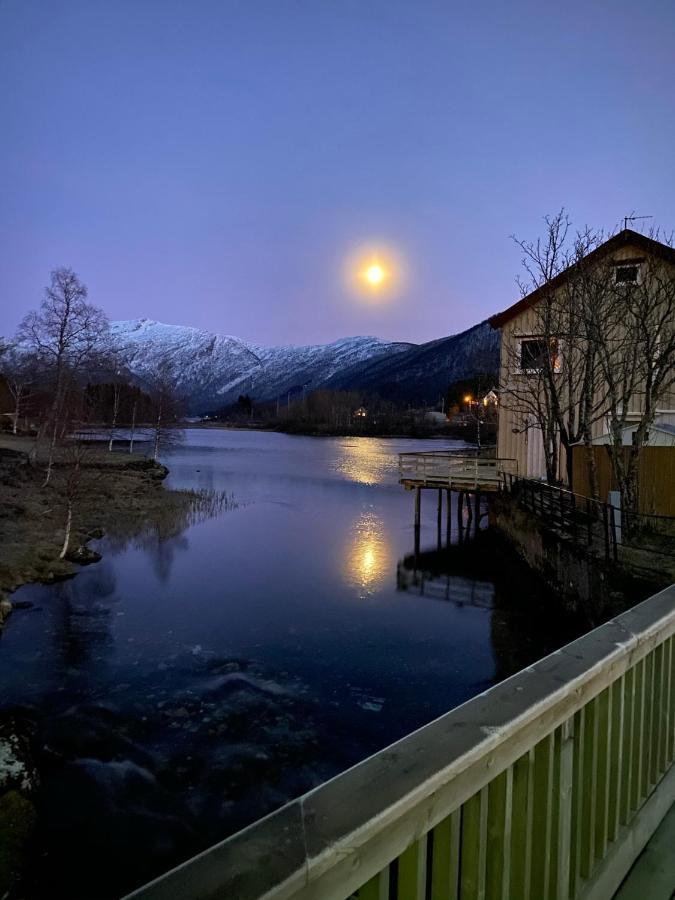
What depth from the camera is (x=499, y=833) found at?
1.73 meters

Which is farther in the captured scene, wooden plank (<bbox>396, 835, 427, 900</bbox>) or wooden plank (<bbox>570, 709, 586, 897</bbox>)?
wooden plank (<bbox>570, 709, 586, 897</bbox>)

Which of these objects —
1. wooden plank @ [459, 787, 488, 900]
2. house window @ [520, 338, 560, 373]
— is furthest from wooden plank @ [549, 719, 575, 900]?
house window @ [520, 338, 560, 373]

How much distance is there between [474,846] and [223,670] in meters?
10.0

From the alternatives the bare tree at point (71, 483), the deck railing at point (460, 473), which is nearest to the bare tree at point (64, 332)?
the bare tree at point (71, 483)

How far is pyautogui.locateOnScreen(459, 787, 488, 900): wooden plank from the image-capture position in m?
1.64

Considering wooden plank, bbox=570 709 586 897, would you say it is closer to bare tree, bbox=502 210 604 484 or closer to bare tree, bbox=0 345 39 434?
bare tree, bbox=502 210 604 484

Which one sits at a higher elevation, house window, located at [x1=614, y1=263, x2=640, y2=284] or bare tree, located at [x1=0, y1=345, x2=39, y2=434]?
house window, located at [x1=614, y1=263, x2=640, y2=284]

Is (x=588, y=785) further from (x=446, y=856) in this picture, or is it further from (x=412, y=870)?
(x=412, y=870)

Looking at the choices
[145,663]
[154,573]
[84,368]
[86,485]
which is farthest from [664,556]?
[84,368]

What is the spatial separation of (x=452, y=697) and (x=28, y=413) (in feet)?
179

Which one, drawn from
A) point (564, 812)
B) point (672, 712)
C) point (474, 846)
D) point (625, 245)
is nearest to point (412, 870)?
point (474, 846)

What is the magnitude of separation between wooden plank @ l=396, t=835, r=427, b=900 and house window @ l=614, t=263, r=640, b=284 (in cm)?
1909

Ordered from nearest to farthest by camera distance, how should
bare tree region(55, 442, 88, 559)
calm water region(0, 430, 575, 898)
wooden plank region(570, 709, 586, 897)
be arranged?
wooden plank region(570, 709, 586, 897), calm water region(0, 430, 575, 898), bare tree region(55, 442, 88, 559)

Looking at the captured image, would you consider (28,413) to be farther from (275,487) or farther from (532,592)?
(532,592)
